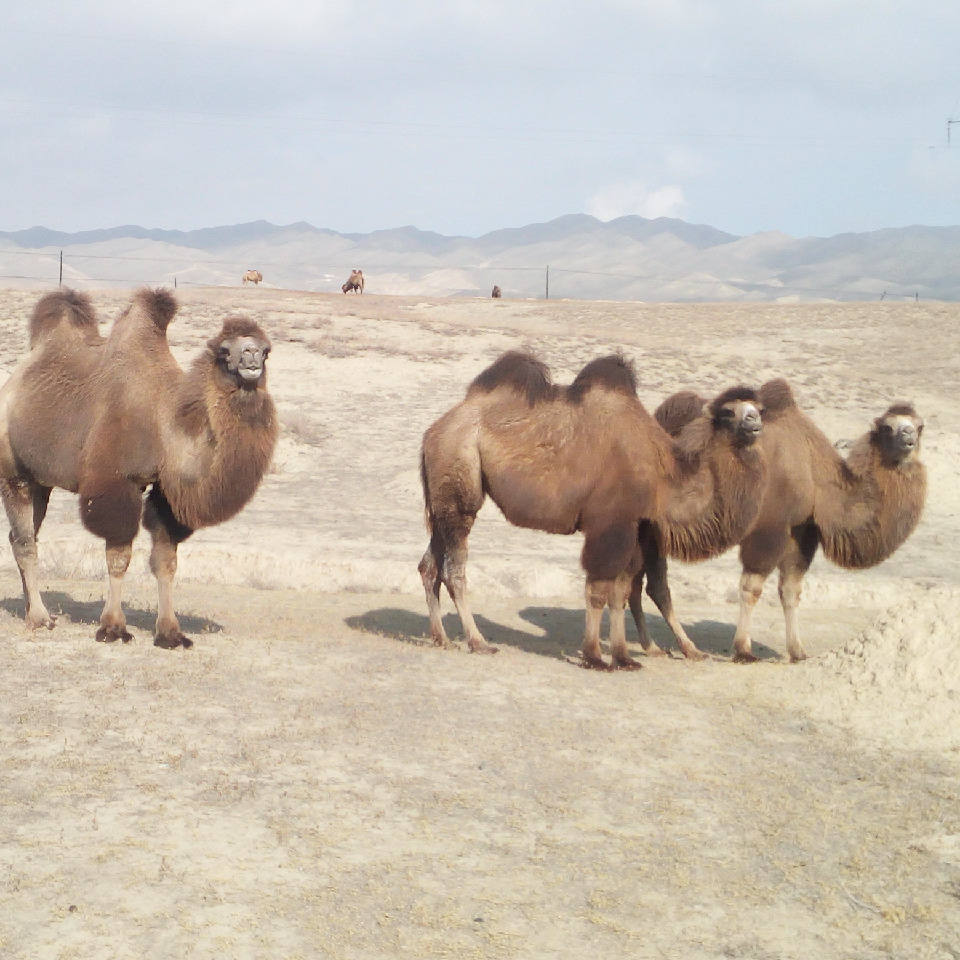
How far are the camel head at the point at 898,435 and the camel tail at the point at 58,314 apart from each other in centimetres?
697

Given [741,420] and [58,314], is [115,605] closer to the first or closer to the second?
[58,314]

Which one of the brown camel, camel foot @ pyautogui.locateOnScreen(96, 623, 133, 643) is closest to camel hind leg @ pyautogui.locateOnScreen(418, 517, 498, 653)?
the brown camel

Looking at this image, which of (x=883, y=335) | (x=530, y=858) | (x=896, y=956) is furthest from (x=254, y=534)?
(x=883, y=335)

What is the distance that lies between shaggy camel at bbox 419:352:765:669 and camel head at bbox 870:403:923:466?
135 centimetres

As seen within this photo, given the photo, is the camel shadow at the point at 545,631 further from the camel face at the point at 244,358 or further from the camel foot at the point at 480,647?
the camel face at the point at 244,358

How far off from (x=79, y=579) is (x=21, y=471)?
377 cm

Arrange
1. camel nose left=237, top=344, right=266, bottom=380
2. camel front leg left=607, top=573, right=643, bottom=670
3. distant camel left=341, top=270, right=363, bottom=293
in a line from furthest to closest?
distant camel left=341, top=270, right=363, bottom=293 < camel front leg left=607, top=573, right=643, bottom=670 < camel nose left=237, top=344, right=266, bottom=380

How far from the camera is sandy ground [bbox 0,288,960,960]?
4.64 meters

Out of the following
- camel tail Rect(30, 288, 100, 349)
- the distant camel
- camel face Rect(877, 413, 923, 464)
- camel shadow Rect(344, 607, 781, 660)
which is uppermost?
the distant camel

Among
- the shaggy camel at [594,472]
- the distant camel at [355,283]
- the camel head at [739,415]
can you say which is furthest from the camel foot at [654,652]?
the distant camel at [355,283]

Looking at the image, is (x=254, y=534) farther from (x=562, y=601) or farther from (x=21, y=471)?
(x=21, y=471)

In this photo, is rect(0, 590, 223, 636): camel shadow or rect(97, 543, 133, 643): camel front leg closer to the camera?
rect(97, 543, 133, 643): camel front leg

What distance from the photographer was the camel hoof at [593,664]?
9633 millimetres

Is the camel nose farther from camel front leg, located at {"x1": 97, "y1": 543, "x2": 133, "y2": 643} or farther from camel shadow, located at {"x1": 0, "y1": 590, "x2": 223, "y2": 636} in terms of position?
camel shadow, located at {"x1": 0, "y1": 590, "x2": 223, "y2": 636}
